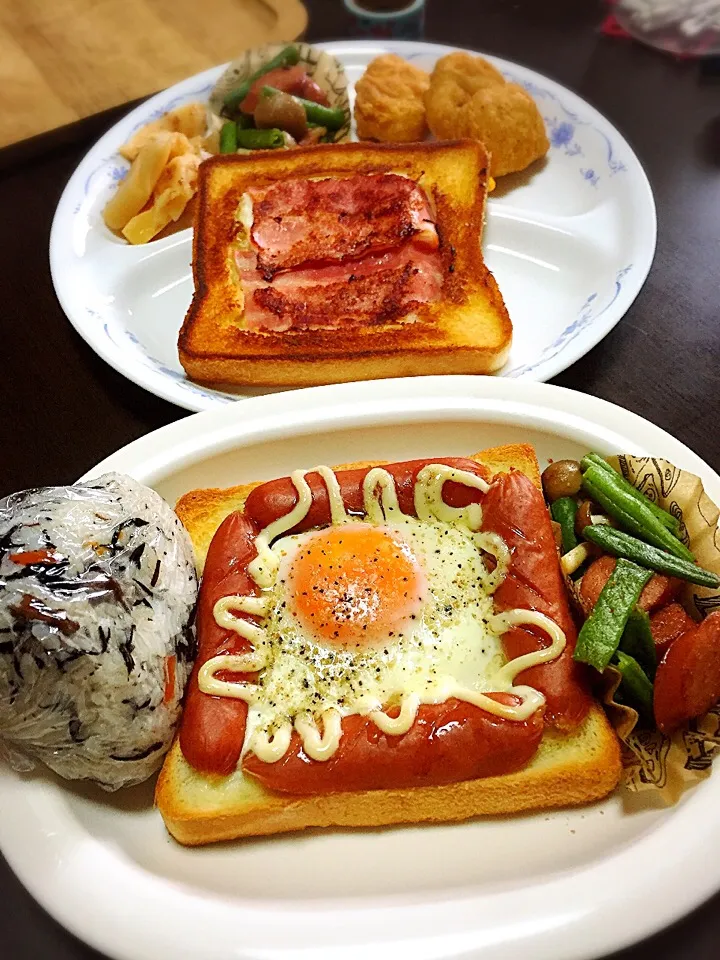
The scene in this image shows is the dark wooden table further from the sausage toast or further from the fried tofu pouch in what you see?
the fried tofu pouch

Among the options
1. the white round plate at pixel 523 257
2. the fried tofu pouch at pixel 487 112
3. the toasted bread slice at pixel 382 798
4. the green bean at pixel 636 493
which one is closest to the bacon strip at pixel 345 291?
the white round plate at pixel 523 257

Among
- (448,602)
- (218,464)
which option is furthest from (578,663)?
(218,464)

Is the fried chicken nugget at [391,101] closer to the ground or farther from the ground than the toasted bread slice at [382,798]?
farther from the ground

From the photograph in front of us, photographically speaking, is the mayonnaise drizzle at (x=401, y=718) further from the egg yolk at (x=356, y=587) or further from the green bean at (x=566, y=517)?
the green bean at (x=566, y=517)

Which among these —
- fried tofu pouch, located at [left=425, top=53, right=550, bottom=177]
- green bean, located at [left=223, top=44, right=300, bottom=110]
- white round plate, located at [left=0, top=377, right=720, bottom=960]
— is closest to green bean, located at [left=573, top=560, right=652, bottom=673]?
white round plate, located at [left=0, top=377, right=720, bottom=960]

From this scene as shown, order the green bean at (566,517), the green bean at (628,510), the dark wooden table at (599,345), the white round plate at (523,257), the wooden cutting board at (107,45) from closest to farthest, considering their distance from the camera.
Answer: the green bean at (628,510) → the green bean at (566,517) → the dark wooden table at (599,345) → the white round plate at (523,257) → the wooden cutting board at (107,45)

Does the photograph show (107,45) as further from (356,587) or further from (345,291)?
(356,587)
